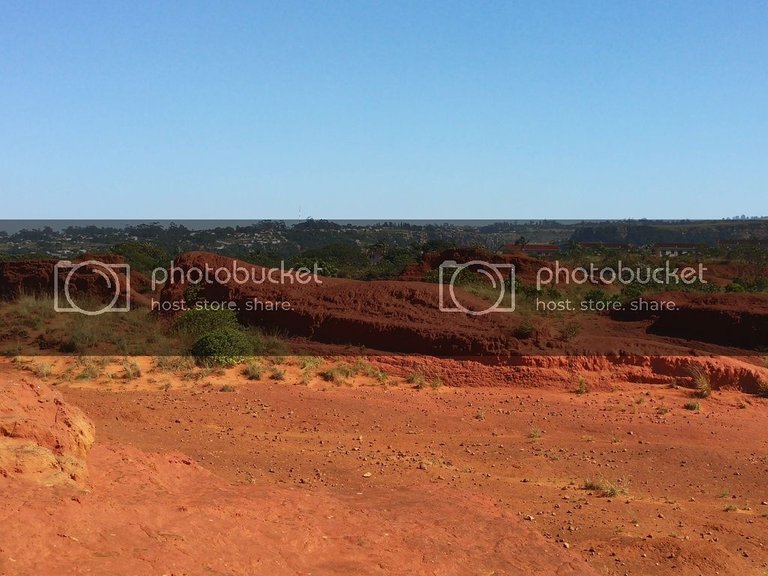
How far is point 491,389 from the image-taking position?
12984 mm

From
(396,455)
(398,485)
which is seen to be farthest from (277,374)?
(398,485)

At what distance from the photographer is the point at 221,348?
13336 millimetres

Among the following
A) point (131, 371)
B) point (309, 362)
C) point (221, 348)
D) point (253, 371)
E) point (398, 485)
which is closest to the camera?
point (398, 485)

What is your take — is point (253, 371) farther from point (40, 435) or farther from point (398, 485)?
point (40, 435)

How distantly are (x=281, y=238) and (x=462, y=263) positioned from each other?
4673cm

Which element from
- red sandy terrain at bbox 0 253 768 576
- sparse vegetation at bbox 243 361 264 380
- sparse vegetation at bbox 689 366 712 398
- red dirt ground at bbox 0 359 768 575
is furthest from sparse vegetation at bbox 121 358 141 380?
sparse vegetation at bbox 689 366 712 398

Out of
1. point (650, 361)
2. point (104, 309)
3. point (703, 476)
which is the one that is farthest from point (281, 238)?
point (703, 476)

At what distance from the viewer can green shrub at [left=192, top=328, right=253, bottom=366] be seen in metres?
13.2

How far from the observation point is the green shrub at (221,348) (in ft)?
43.2

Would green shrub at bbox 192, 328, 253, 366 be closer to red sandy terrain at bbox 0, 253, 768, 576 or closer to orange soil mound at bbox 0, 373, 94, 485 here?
red sandy terrain at bbox 0, 253, 768, 576

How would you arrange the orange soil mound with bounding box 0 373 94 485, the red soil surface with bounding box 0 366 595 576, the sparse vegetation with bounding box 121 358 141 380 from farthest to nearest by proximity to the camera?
the sparse vegetation with bounding box 121 358 141 380
the orange soil mound with bounding box 0 373 94 485
the red soil surface with bounding box 0 366 595 576

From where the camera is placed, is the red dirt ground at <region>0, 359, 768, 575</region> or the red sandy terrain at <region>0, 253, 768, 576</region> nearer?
the red dirt ground at <region>0, 359, 768, 575</region>

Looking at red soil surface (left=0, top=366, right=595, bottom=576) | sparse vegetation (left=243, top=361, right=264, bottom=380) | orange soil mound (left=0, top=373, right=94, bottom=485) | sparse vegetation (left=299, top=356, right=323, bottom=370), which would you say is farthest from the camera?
sparse vegetation (left=299, top=356, right=323, bottom=370)

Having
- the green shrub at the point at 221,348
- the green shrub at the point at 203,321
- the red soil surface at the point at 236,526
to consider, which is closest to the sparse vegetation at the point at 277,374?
the green shrub at the point at 221,348
